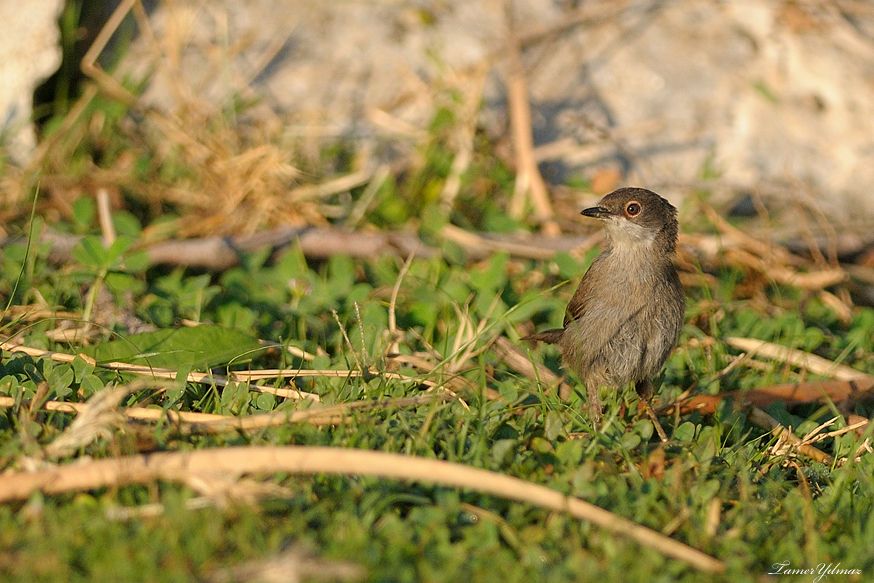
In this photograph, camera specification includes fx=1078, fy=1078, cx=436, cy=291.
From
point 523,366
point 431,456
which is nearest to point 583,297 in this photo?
point 523,366

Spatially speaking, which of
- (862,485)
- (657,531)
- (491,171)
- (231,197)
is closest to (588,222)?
(491,171)

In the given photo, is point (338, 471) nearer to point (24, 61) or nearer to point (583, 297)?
point (583, 297)

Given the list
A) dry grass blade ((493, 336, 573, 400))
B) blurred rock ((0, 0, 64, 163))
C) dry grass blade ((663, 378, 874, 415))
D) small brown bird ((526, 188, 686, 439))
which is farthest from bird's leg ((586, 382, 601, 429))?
→ blurred rock ((0, 0, 64, 163))

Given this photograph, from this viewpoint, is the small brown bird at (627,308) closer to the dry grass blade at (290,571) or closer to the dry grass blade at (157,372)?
the dry grass blade at (157,372)

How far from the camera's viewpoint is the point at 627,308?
5227 millimetres

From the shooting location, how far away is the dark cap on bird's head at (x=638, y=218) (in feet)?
18.1

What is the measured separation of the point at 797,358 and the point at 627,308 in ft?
4.14

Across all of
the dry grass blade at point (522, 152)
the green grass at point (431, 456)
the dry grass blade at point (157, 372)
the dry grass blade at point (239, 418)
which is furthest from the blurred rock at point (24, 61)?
the dry grass blade at point (239, 418)

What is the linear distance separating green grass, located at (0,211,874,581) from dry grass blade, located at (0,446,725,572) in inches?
2.4

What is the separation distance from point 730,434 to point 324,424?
1.94m

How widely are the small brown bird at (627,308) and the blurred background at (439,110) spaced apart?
1830 millimetres

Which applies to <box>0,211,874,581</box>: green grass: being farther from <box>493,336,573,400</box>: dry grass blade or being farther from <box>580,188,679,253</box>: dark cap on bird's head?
<box>580,188,679,253</box>: dark cap on bird's head

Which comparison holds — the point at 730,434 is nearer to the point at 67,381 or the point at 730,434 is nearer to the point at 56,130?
the point at 67,381

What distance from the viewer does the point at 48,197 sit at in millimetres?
7328
